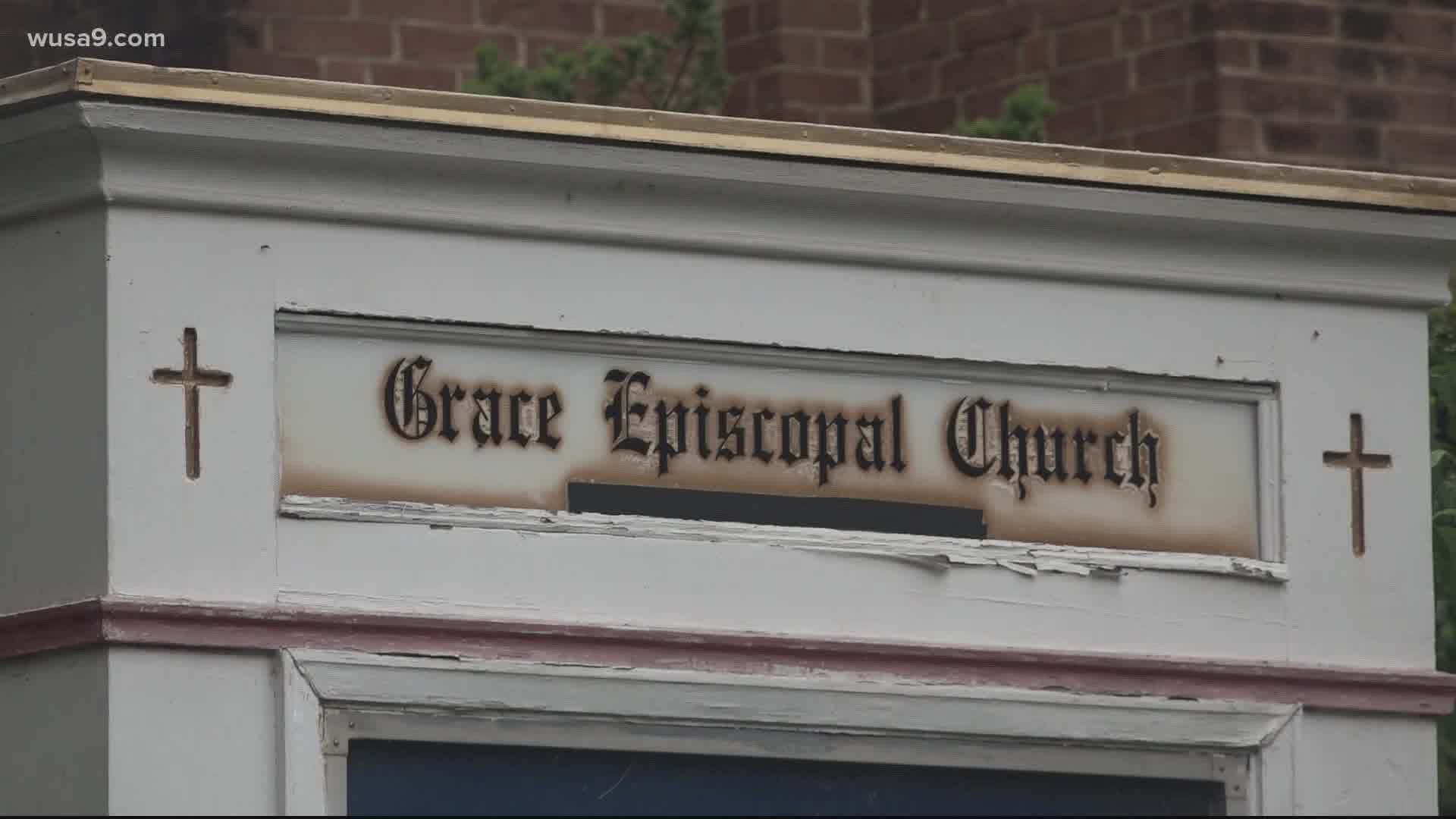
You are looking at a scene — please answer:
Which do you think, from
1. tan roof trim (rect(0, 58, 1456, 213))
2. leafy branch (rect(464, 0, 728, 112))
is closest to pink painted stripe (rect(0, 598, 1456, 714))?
tan roof trim (rect(0, 58, 1456, 213))

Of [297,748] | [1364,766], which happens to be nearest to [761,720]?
[297,748]

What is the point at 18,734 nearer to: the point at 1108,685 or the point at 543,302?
the point at 543,302

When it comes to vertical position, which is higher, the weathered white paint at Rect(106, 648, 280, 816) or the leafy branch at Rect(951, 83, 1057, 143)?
the leafy branch at Rect(951, 83, 1057, 143)

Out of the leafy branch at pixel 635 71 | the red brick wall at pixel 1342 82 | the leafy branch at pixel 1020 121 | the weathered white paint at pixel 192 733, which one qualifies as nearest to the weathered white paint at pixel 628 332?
the weathered white paint at pixel 192 733

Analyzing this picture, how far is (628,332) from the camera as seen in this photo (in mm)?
5484

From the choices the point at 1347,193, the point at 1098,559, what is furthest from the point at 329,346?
the point at 1347,193

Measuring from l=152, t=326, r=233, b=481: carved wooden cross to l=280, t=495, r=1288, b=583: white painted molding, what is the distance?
0.16 metres

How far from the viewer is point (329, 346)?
5316mm

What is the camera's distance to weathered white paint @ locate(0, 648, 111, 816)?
5082 mm

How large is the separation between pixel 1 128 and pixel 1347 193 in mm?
2410

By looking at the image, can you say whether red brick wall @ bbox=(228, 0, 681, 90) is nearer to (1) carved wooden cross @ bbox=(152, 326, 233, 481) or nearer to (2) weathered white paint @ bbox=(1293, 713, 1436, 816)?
(1) carved wooden cross @ bbox=(152, 326, 233, 481)

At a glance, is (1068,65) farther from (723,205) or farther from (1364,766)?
(723,205)

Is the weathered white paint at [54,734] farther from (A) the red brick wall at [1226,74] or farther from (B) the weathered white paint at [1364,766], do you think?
(A) the red brick wall at [1226,74]

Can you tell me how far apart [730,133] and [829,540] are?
72 cm
